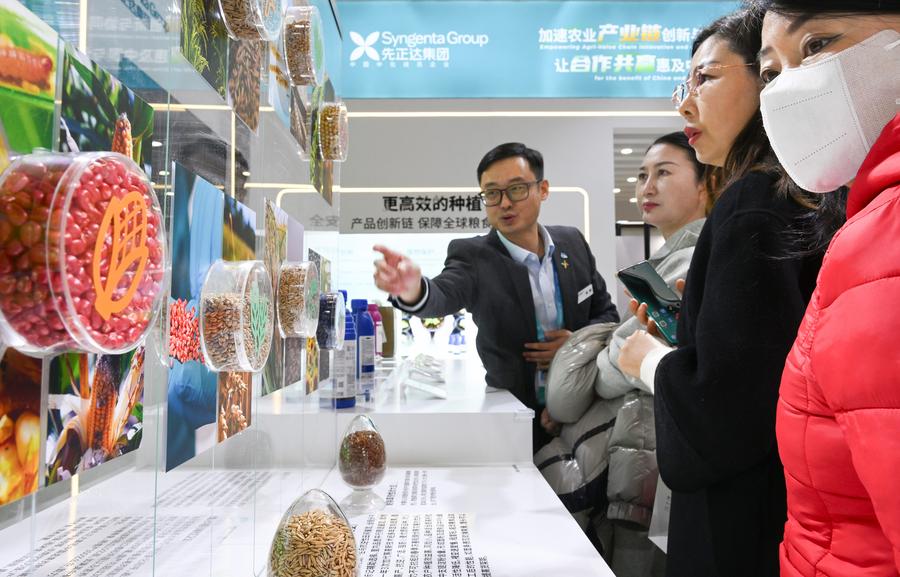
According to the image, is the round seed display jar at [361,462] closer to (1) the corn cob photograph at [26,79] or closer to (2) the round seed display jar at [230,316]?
(2) the round seed display jar at [230,316]

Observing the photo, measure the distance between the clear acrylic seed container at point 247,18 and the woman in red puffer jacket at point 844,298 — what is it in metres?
0.72

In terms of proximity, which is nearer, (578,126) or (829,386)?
(829,386)

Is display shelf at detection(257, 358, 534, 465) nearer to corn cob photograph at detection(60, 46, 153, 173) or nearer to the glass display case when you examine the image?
the glass display case

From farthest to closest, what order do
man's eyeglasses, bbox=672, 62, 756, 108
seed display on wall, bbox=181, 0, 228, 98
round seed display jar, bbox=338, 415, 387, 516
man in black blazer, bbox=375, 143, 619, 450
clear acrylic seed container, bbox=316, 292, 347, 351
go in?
man in black blazer, bbox=375, 143, 619, 450, clear acrylic seed container, bbox=316, 292, 347, 351, round seed display jar, bbox=338, 415, 387, 516, man's eyeglasses, bbox=672, 62, 756, 108, seed display on wall, bbox=181, 0, 228, 98

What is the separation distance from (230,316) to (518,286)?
1.71m

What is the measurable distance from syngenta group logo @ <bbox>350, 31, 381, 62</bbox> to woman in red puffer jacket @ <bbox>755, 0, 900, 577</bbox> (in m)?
3.55

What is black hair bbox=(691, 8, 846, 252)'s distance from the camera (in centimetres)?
96

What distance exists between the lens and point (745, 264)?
0.98 meters

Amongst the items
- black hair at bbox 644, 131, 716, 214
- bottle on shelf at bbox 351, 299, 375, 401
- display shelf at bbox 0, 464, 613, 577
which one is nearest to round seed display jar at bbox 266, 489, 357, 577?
display shelf at bbox 0, 464, 613, 577

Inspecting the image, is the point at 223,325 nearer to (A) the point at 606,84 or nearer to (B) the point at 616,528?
(B) the point at 616,528

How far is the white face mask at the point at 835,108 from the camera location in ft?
2.49

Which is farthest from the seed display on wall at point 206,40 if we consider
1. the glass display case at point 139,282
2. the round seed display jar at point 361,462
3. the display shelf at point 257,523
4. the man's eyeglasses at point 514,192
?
the man's eyeglasses at point 514,192

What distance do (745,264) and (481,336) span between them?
148 centimetres

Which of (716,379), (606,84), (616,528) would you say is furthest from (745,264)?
(606,84)
